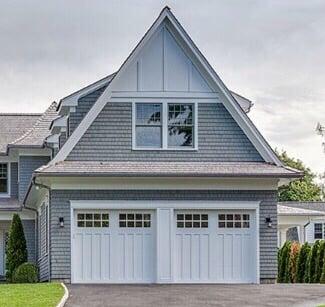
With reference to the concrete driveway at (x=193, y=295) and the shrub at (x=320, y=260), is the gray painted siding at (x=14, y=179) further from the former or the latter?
the concrete driveway at (x=193, y=295)

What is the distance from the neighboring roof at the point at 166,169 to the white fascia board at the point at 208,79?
0.41 metres

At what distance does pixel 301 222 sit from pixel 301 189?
28241 millimetres

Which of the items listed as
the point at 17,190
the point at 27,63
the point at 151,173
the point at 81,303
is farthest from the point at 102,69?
the point at 81,303

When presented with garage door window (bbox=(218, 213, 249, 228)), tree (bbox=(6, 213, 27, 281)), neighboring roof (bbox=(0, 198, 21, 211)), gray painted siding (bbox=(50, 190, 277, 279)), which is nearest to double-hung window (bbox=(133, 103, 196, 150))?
gray painted siding (bbox=(50, 190, 277, 279))

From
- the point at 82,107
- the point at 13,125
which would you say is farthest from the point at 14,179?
the point at 82,107

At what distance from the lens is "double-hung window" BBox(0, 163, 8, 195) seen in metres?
31.9

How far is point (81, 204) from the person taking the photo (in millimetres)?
21734

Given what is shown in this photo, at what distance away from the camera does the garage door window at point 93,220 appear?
21.9 m

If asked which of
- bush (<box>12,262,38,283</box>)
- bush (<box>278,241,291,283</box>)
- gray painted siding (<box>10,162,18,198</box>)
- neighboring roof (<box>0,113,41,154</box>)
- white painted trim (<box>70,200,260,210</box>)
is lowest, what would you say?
bush (<box>278,241,291,283</box>)

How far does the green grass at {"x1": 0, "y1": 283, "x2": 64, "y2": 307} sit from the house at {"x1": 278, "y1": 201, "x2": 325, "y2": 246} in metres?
20.2

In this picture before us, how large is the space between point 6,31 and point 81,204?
488 cm

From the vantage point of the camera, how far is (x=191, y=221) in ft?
72.8

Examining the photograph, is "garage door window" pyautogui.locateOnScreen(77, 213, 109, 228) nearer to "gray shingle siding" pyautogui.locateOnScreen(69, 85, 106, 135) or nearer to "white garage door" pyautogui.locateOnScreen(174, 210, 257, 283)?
"white garage door" pyautogui.locateOnScreen(174, 210, 257, 283)

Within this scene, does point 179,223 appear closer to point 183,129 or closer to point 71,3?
point 183,129
